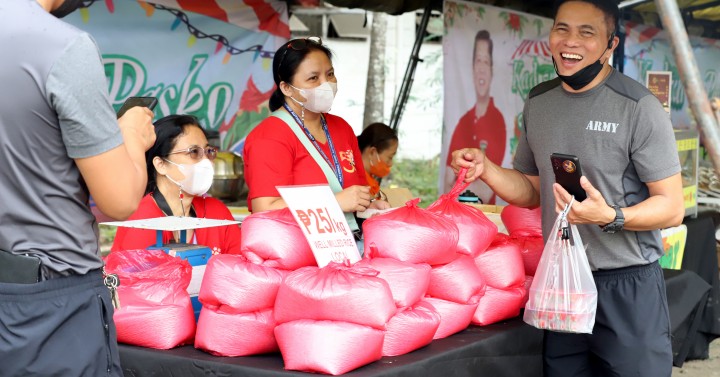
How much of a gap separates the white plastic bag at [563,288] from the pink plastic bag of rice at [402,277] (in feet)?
1.16

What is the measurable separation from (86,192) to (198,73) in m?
4.04

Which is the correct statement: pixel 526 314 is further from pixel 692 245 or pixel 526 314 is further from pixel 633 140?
pixel 692 245

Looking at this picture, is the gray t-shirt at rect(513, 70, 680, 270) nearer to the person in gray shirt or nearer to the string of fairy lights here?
the person in gray shirt

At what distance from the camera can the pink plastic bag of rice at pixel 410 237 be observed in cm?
258

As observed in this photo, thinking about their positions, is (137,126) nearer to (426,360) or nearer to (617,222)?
(426,360)

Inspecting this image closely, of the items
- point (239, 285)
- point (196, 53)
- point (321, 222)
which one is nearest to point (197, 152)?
point (321, 222)

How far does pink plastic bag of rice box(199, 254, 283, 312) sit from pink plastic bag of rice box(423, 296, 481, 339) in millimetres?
548

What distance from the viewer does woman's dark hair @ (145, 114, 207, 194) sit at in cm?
315

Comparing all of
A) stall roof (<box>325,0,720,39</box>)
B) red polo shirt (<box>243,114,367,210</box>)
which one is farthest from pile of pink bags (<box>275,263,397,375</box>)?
stall roof (<box>325,0,720,39</box>)

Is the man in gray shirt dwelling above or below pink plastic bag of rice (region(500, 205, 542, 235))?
above

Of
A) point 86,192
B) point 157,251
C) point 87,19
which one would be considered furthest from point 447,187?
point 86,192

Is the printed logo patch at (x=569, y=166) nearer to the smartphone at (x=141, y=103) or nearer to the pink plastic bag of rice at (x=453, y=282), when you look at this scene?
the pink plastic bag of rice at (x=453, y=282)

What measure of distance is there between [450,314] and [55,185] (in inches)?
54.4

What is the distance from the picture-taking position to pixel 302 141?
11.1ft
